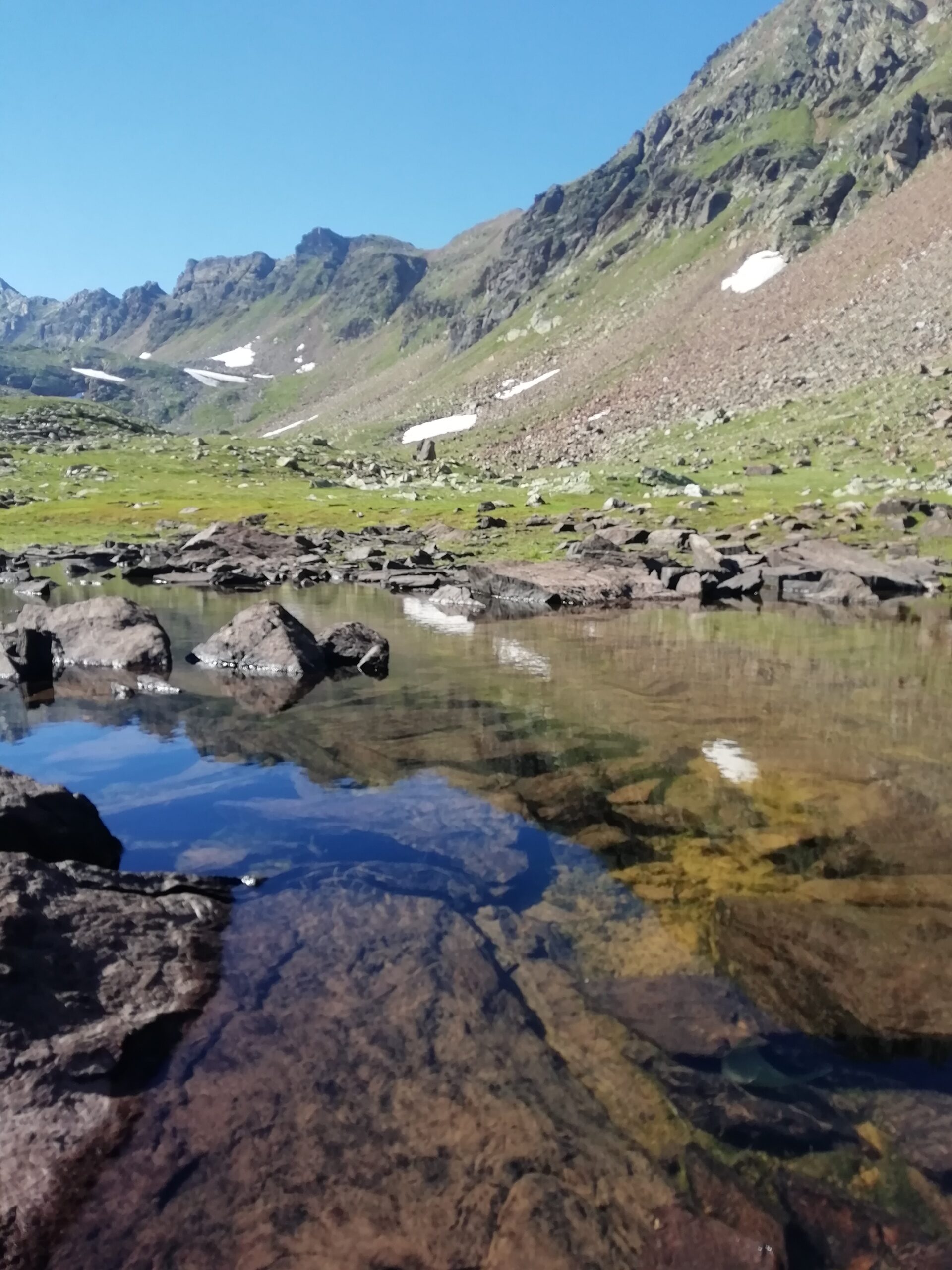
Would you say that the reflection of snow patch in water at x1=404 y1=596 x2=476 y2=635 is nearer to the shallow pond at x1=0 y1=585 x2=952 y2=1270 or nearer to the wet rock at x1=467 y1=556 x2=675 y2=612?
the wet rock at x1=467 y1=556 x2=675 y2=612

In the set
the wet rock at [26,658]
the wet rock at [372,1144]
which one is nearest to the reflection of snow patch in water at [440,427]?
the wet rock at [26,658]

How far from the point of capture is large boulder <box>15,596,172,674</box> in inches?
762

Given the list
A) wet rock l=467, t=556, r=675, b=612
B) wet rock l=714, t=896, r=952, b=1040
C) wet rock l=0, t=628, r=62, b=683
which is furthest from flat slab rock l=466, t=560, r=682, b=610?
wet rock l=714, t=896, r=952, b=1040

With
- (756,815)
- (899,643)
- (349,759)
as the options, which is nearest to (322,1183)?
(756,815)

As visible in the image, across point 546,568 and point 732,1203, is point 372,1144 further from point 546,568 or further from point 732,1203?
point 546,568

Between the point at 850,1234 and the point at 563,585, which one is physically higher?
the point at 563,585

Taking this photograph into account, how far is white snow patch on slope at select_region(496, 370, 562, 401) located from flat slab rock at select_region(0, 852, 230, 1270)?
135868 millimetres

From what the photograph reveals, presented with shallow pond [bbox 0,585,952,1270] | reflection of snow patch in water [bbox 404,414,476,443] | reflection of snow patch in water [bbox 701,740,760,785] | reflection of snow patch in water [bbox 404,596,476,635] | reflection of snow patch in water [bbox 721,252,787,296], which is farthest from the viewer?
reflection of snow patch in water [bbox 404,414,476,443]

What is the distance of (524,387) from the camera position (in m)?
140

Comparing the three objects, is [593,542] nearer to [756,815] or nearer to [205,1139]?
[756,815]

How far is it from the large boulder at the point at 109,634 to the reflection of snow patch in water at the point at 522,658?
26.1 ft

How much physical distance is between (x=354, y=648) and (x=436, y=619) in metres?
8.51

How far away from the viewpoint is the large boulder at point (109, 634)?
1936 centimetres

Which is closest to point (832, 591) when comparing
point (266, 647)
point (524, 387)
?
point (266, 647)
